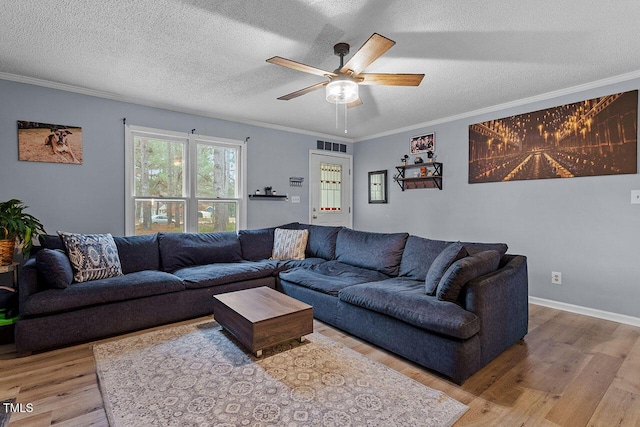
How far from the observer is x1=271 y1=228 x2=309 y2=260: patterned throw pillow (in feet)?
14.2

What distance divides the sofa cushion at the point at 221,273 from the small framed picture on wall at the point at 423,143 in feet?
9.80

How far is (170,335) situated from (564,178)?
14.5 feet

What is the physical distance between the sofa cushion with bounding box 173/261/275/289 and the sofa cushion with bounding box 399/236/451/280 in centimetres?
156

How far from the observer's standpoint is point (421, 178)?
498cm

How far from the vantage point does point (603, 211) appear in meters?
3.32

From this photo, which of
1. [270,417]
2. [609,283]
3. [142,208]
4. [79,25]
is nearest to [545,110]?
[609,283]

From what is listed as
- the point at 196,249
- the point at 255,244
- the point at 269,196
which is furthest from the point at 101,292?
the point at 269,196

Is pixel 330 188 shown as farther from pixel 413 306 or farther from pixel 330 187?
pixel 413 306

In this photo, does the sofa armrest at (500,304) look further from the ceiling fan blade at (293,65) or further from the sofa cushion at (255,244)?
the sofa cushion at (255,244)

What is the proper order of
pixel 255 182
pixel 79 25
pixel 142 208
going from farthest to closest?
pixel 255 182 < pixel 142 208 < pixel 79 25

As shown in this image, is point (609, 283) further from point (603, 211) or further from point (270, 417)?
point (270, 417)

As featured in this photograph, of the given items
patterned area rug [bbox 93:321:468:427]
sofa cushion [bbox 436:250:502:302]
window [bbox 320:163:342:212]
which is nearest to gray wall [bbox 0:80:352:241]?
patterned area rug [bbox 93:321:468:427]

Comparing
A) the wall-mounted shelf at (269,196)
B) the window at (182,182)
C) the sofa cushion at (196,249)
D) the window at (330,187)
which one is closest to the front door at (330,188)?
the window at (330,187)

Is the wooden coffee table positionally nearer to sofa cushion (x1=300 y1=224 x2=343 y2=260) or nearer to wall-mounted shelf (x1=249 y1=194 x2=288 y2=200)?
sofa cushion (x1=300 y1=224 x2=343 y2=260)
